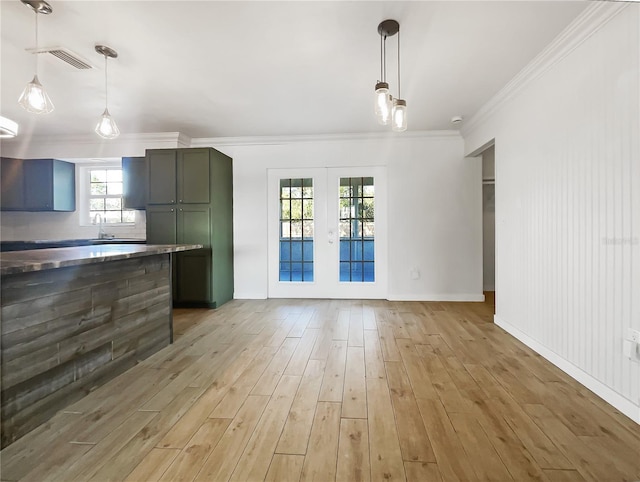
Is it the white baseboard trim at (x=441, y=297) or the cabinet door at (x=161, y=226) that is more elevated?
the cabinet door at (x=161, y=226)

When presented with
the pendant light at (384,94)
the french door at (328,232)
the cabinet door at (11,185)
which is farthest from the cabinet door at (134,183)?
the pendant light at (384,94)

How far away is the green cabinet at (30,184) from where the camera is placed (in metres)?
4.55

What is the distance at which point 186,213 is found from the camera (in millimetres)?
4141

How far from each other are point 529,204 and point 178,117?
4088 millimetres

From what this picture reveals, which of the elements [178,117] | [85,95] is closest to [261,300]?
[178,117]

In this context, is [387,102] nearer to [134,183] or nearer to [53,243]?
[134,183]

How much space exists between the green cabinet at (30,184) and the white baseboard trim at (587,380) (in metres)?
6.31

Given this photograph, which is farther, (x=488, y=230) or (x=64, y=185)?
(x=488, y=230)

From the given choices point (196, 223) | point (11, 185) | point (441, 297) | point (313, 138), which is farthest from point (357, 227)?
point (11, 185)

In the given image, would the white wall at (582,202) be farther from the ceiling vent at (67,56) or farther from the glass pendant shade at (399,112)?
the ceiling vent at (67,56)

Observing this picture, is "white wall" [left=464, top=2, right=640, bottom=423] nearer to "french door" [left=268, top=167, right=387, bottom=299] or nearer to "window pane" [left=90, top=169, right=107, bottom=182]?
"french door" [left=268, top=167, right=387, bottom=299]

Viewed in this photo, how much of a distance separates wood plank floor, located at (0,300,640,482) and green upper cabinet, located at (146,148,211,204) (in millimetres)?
2083

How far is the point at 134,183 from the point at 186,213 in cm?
105

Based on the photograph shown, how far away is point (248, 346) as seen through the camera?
2.84 meters
